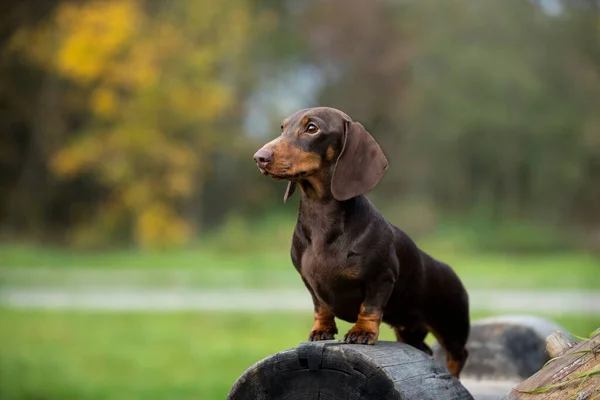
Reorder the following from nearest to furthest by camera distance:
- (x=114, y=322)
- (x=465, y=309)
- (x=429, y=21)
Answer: (x=465, y=309)
(x=114, y=322)
(x=429, y=21)

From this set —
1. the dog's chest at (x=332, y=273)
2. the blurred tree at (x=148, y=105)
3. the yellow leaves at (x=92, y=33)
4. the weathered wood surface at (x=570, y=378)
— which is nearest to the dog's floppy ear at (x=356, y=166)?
the dog's chest at (x=332, y=273)

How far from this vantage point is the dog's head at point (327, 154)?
8.08ft

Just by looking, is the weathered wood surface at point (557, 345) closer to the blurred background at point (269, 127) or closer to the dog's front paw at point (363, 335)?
the dog's front paw at point (363, 335)

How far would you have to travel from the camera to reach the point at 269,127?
23891 millimetres

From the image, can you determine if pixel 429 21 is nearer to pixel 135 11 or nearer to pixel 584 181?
pixel 584 181

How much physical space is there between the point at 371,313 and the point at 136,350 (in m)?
6.95

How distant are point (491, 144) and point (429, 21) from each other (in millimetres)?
4132

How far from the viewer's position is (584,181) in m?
22.3

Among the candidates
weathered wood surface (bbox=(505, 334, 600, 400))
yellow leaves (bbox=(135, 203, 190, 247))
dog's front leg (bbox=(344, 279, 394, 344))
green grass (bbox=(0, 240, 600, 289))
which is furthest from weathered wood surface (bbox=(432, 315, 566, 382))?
yellow leaves (bbox=(135, 203, 190, 247))

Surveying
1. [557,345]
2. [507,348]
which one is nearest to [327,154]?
[557,345]

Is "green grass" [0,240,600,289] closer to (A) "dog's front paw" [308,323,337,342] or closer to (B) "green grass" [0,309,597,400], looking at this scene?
(B) "green grass" [0,309,597,400]

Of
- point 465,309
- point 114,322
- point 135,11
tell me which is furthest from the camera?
point 135,11

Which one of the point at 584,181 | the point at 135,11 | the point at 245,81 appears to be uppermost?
the point at 135,11

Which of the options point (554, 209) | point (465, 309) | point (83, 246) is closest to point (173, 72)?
point (83, 246)
